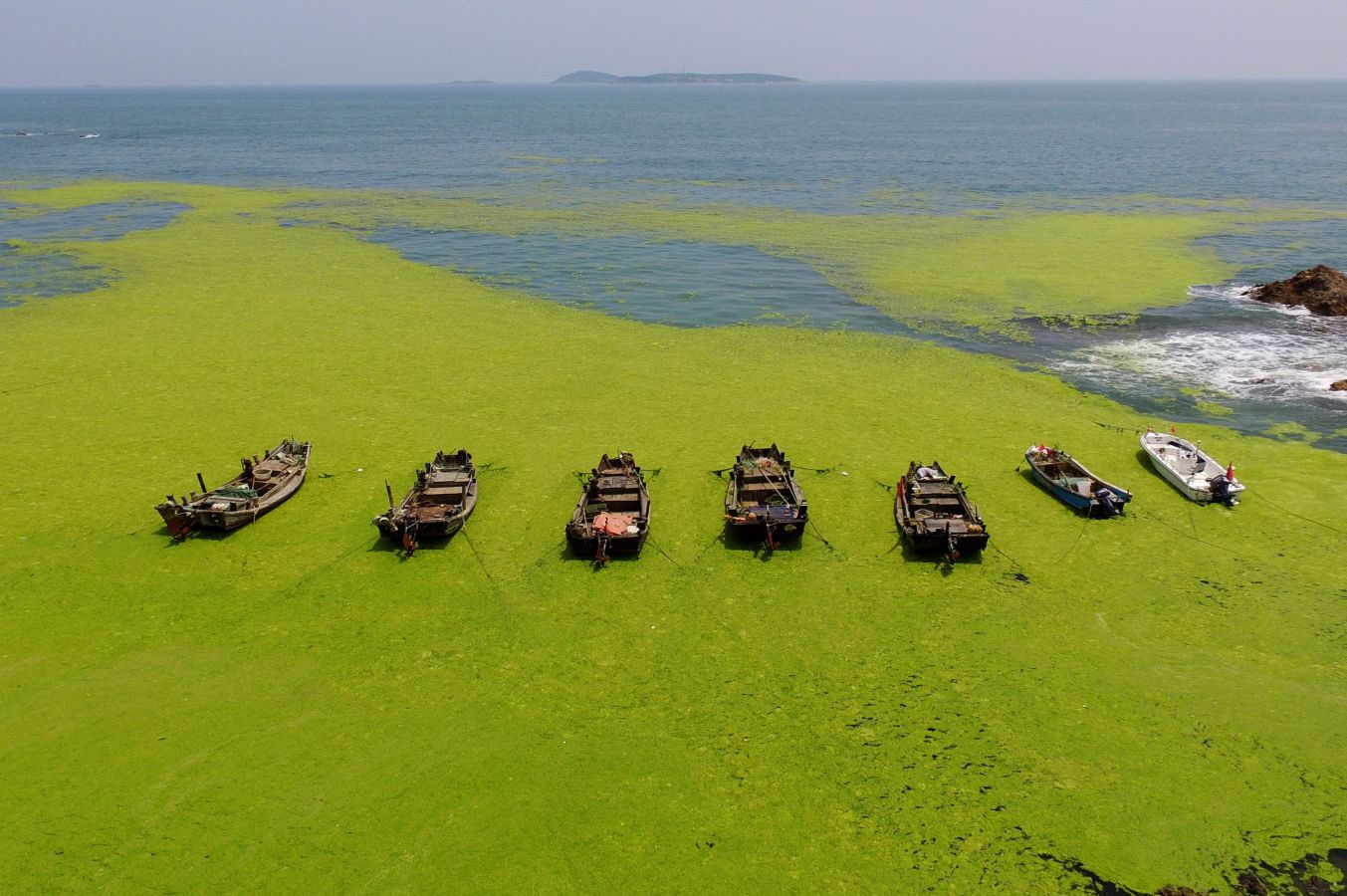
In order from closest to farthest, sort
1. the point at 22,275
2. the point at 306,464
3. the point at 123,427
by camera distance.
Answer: the point at 306,464
the point at 123,427
the point at 22,275

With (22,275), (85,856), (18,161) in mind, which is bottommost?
(85,856)

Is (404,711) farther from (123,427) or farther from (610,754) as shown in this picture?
(123,427)

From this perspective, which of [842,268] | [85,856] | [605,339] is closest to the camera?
[85,856]

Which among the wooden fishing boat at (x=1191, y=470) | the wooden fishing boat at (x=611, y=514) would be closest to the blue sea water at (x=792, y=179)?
the wooden fishing boat at (x=1191, y=470)

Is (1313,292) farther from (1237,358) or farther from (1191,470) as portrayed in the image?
(1191,470)

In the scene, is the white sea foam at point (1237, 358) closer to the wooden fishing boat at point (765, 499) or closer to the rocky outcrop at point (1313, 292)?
the rocky outcrop at point (1313, 292)

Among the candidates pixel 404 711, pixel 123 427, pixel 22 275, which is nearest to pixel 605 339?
pixel 123 427
